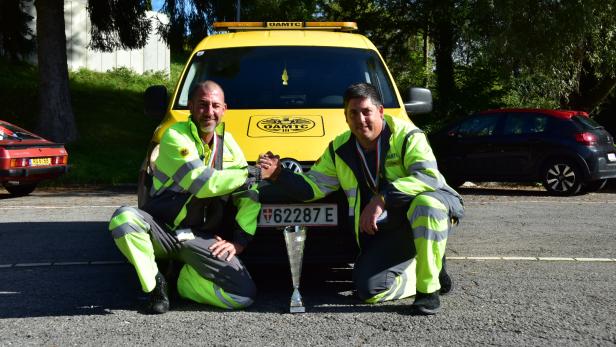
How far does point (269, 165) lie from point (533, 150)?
10204 millimetres

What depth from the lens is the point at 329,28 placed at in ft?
28.7

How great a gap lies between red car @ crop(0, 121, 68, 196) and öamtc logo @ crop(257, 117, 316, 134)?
26.9 feet

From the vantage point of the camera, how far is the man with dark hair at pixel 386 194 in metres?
5.31

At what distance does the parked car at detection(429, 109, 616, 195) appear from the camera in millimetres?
14453

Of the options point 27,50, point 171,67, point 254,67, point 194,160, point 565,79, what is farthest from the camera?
point 171,67

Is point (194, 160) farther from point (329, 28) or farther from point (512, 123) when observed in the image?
point (512, 123)

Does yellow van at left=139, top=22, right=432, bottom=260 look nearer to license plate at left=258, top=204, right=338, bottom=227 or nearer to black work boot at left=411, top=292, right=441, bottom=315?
license plate at left=258, top=204, right=338, bottom=227

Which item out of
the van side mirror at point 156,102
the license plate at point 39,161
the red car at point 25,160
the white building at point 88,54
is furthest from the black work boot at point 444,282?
the white building at point 88,54

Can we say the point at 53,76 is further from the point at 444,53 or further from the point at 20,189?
the point at 444,53

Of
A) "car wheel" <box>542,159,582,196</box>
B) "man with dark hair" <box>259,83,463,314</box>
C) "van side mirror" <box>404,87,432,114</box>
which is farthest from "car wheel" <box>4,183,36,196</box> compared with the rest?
"man with dark hair" <box>259,83,463,314</box>

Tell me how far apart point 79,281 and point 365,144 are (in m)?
2.53

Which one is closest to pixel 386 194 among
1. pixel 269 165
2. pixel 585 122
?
pixel 269 165

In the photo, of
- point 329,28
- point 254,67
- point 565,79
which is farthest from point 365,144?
point 565,79

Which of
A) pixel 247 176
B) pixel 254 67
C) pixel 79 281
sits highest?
pixel 254 67
